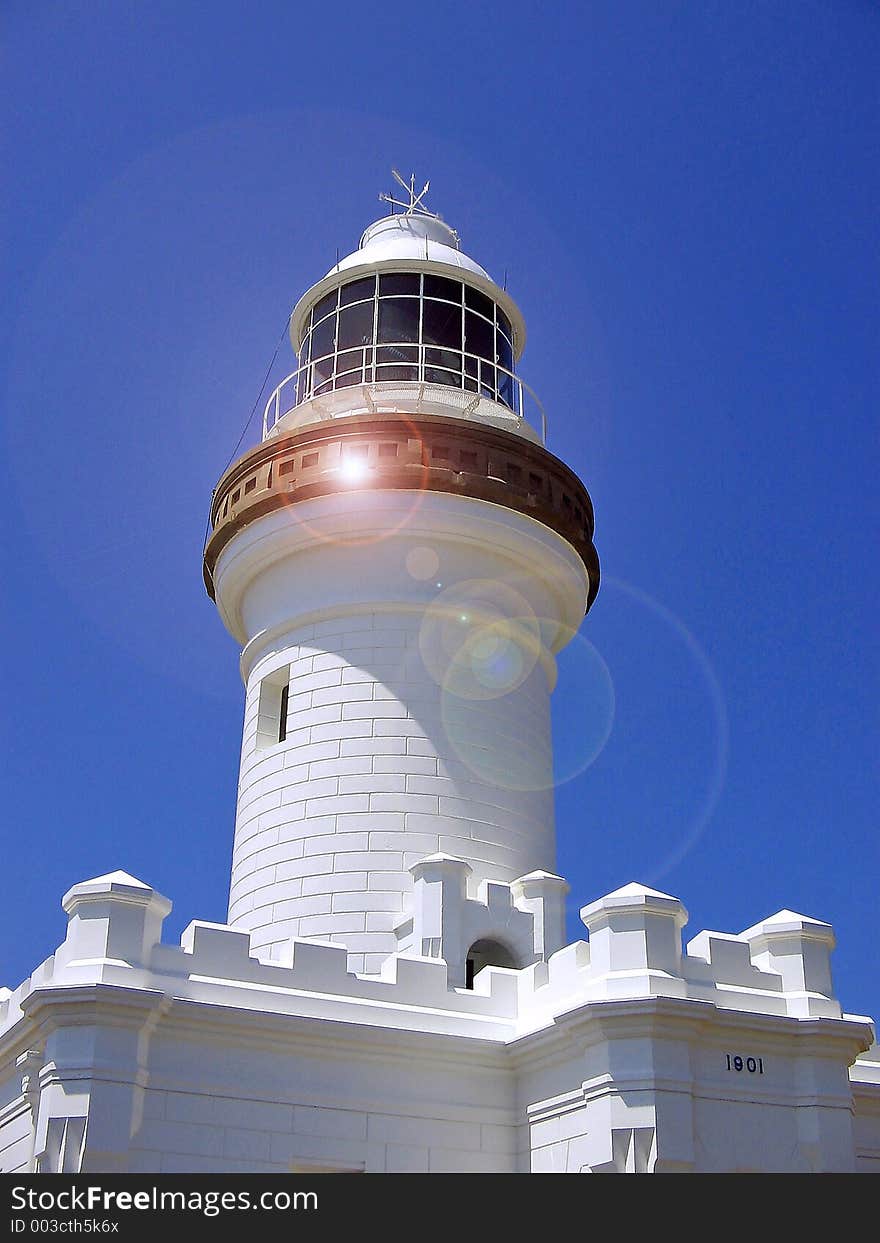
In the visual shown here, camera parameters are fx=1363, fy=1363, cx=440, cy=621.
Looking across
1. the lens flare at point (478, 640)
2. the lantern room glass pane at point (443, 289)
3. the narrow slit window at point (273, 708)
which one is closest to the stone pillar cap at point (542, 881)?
the lens flare at point (478, 640)

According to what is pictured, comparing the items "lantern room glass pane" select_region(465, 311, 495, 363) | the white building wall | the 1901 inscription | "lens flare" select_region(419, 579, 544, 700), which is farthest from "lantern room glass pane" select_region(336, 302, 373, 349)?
the 1901 inscription

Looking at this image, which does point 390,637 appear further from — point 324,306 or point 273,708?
point 324,306

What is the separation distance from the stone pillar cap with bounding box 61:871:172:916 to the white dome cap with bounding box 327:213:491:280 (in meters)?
10.7

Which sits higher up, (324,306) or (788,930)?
(324,306)

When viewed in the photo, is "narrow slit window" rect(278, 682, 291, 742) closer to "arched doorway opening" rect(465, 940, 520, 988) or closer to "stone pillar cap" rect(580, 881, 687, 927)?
"arched doorway opening" rect(465, 940, 520, 988)

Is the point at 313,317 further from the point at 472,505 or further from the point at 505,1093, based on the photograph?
the point at 505,1093

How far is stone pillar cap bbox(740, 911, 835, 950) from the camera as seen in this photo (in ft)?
43.5

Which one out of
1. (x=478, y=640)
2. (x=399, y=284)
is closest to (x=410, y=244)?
(x=399, y=284)

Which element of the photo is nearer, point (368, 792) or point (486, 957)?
Answer: point (486, 957)

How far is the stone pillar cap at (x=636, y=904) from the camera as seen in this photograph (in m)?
12.4

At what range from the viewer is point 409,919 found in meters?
15.1

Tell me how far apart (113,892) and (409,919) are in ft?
12.9
